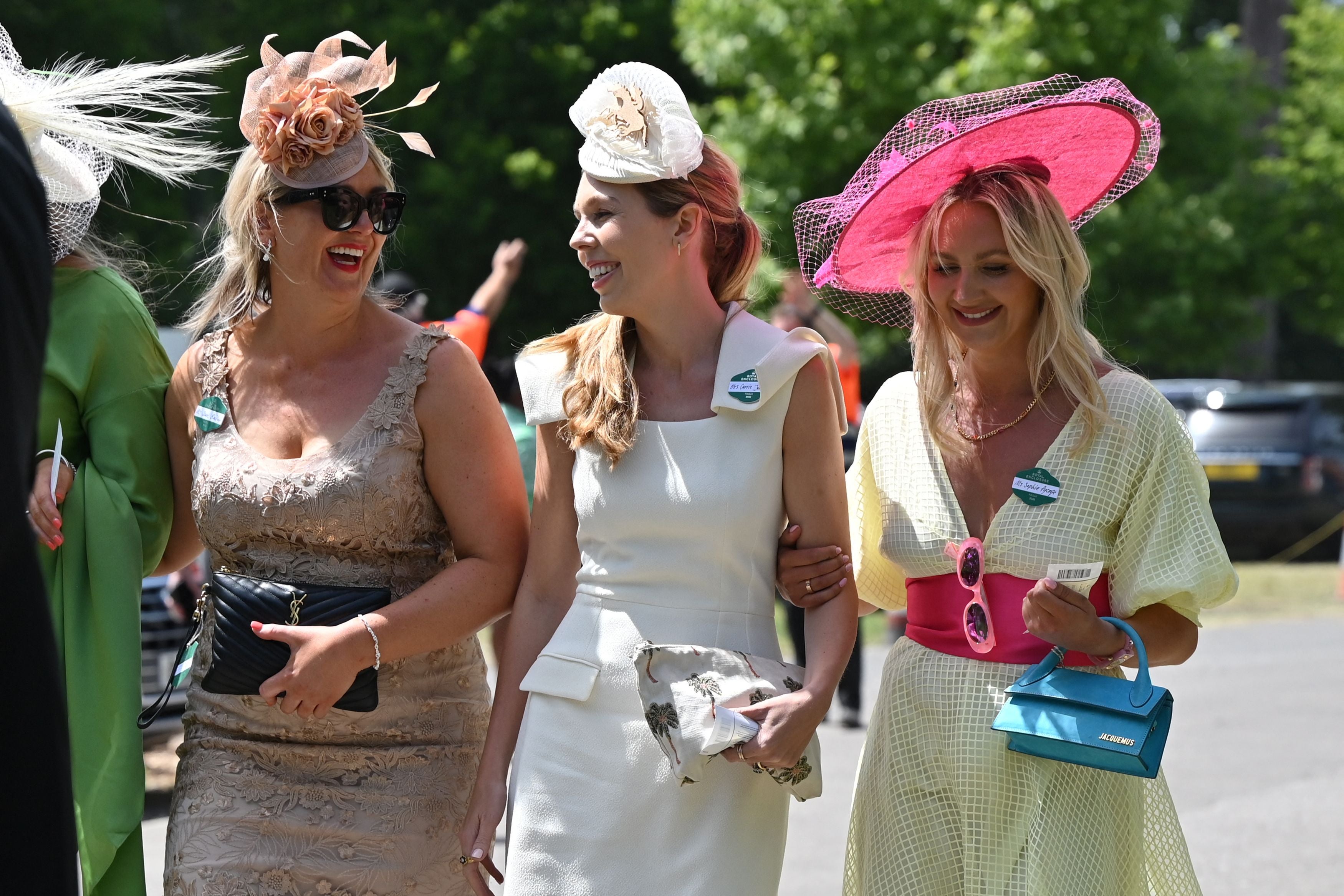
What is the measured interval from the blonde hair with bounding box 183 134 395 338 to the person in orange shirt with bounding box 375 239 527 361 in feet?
10.6

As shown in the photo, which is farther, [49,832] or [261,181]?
[261,181]

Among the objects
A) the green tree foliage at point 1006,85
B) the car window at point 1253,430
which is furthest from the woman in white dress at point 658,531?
the car window at point 1253,430

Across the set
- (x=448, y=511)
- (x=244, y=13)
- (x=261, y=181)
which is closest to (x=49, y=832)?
(x=448, y=511)

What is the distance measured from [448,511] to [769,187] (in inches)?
478

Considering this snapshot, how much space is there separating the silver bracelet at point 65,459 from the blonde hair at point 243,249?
0.36m

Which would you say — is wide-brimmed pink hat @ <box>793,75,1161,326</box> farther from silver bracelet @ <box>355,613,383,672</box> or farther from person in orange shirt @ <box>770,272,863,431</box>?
person in orange shirt @ <box>770,272,863,431</box>

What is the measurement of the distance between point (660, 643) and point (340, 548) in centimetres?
70

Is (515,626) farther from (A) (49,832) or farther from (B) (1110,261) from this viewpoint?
(B) (1110,261)

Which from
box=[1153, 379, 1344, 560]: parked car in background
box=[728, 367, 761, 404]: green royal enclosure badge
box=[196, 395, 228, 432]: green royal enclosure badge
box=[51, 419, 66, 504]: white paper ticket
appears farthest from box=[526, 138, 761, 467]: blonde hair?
box=[1153, 379, 1344, 560]: parked car in background

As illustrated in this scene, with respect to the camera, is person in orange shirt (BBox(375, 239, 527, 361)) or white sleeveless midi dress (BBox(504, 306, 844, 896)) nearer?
white sleeveless midi dress (BBox(504, 306, 844, 896))

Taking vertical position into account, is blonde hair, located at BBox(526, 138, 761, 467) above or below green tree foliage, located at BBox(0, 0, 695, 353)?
above

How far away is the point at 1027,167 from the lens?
2961 mm

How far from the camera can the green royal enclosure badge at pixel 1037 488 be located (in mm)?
2799

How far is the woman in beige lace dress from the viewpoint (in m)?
2.92
